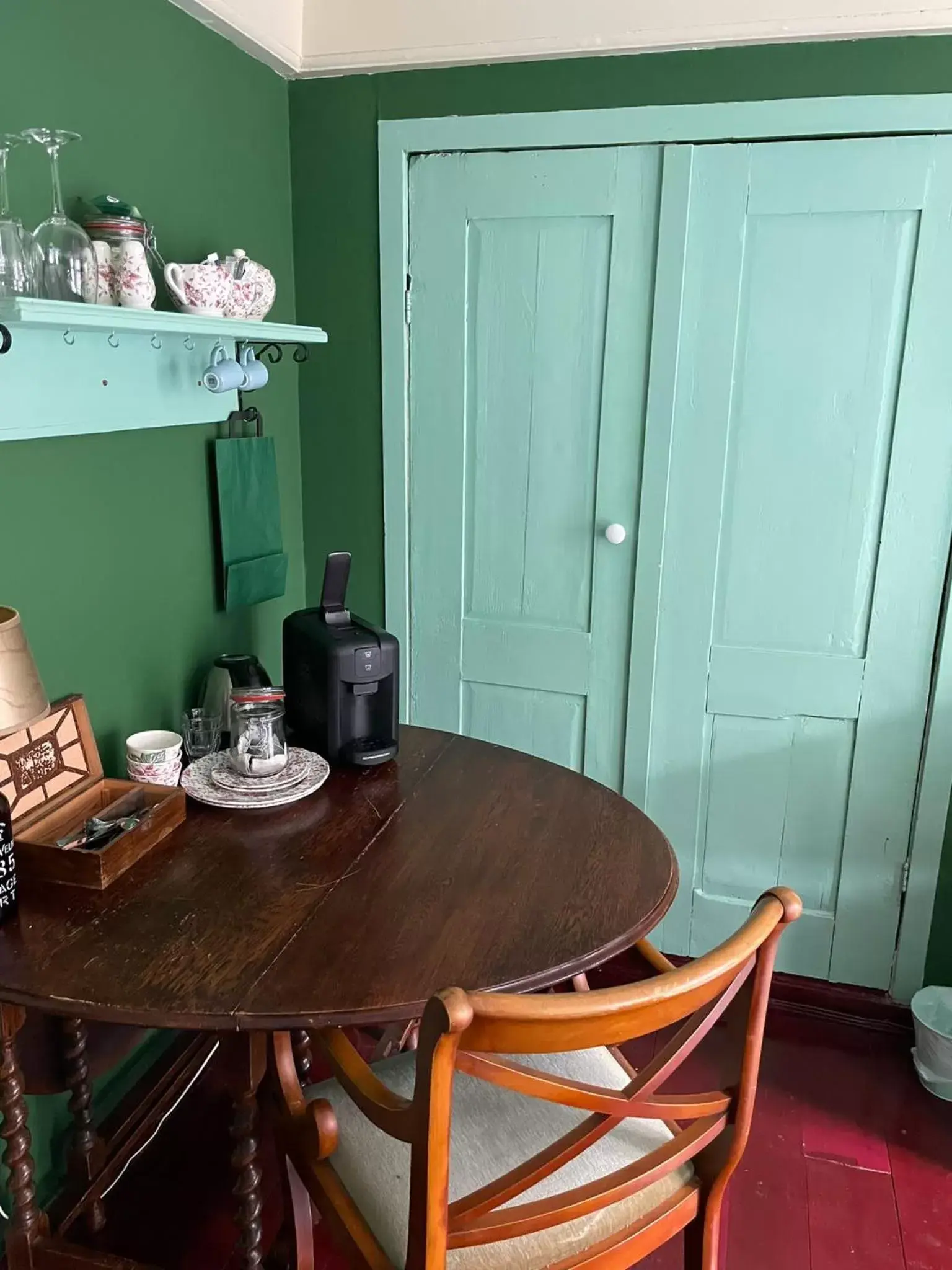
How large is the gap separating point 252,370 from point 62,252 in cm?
57

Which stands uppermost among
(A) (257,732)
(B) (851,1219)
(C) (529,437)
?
(C) (529,437)

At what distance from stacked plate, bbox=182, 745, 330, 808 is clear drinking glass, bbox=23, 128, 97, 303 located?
2.66 feet

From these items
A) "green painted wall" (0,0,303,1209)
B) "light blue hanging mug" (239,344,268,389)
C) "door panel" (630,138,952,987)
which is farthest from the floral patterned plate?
"door panel" (630,138,952,987)

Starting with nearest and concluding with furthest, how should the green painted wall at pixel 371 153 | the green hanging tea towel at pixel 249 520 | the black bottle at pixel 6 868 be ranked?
the black bottle at pixel 6 868
the green painted wall at pixel 371 153
the green hanging tea towel at pixel 249 520

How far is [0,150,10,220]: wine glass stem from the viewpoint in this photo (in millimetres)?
1399

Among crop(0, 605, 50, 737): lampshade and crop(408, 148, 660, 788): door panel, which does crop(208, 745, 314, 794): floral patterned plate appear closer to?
crop(0, 605, 50, 737): lampshade

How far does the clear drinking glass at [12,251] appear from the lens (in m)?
1.35

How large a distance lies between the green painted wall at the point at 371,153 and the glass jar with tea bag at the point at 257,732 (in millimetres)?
868

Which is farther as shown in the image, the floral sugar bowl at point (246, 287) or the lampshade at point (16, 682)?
the floral sugar bowl at point (246, 287)

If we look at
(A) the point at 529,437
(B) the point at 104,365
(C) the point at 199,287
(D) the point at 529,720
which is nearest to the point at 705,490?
(A) the point at 529,437

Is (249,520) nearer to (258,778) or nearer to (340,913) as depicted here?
(258,778)

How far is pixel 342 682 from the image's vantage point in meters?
1.82

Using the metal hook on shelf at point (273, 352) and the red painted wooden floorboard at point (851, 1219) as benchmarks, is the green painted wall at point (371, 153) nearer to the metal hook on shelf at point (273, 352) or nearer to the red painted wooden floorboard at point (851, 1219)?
the metal hook on shelf at point (273, 352)

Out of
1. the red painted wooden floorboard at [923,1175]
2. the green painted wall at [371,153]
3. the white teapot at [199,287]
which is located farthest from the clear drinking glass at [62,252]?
the red painted wooden floorboard at [923,1175]
